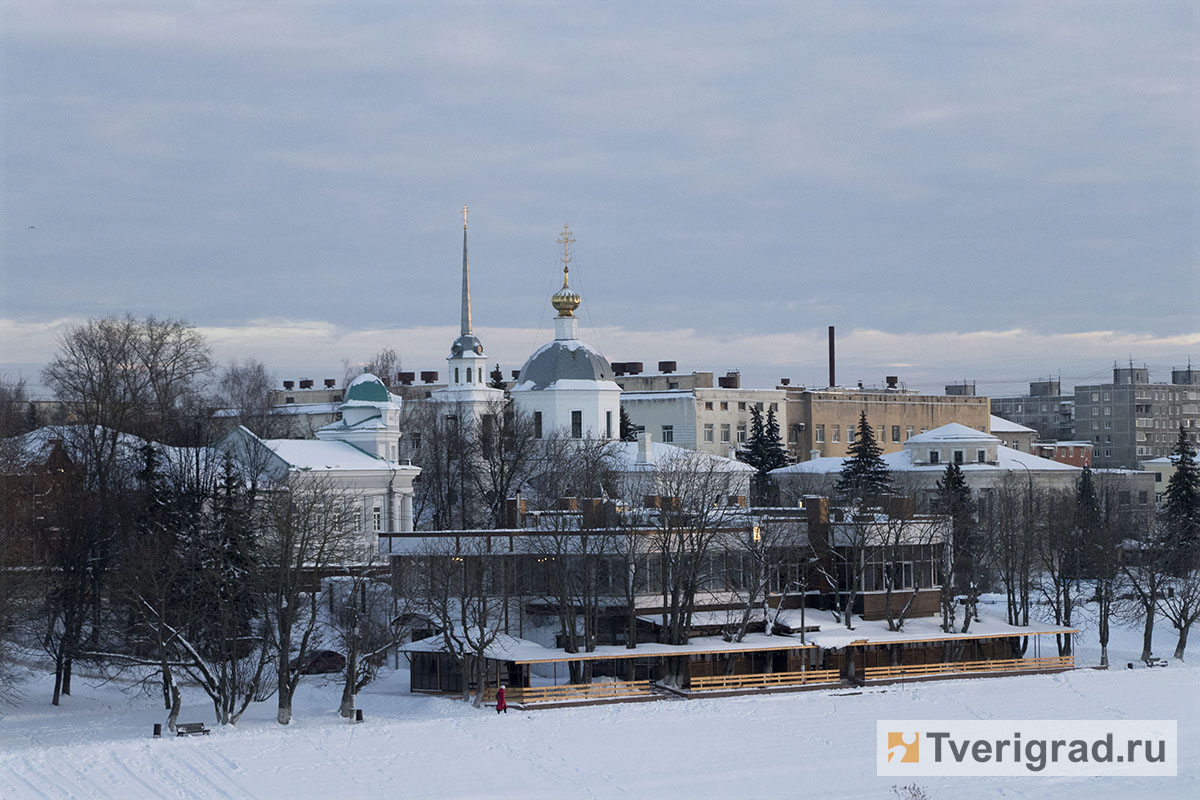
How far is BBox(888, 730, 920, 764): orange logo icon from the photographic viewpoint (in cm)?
3981

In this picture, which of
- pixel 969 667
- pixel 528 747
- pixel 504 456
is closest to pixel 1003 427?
pixel 504 456

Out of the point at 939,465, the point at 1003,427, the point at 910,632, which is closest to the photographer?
the point at 910,632

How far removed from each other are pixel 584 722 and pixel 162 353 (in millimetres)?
28906

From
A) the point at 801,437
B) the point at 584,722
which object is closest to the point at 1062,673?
the point at 584,722

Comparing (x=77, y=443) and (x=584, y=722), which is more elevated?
(x=77, y=443)

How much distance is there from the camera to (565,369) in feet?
274

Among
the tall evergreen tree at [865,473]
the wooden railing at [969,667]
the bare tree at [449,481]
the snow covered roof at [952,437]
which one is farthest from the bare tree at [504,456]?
the snow covered roof at [952,437]

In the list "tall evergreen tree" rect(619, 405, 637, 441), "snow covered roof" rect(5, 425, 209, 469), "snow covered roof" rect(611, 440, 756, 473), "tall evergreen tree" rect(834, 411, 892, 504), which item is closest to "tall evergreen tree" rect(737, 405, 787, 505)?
"tall evergreen tree" rect(834, 411, 892, 504)

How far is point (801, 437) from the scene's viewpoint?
114000 millimetres

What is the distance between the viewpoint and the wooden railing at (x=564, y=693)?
44.9 meters

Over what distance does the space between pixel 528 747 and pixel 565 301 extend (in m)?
45.1

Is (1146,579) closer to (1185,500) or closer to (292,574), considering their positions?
(1185,500)

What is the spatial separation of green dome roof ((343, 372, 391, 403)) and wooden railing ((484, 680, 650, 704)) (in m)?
30.4

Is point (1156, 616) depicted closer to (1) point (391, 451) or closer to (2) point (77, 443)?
(1) point (391, 451)
